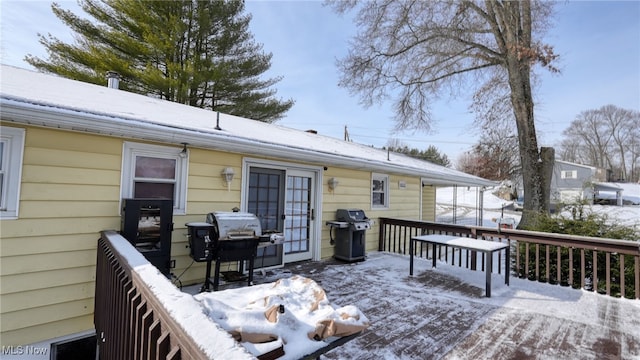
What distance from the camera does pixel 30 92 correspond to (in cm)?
321

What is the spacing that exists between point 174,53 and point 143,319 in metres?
12.4

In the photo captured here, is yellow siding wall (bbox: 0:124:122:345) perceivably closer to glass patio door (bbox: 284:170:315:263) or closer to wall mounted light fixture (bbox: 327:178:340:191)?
glass patio door (bbox: 284:170:315:263)

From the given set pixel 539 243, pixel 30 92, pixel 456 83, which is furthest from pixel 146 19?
pixel 539 243

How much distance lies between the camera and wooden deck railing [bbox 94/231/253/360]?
38.6 inches

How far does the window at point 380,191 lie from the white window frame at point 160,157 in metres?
4.26

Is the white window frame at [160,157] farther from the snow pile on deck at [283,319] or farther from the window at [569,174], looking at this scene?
the window at [569,174]

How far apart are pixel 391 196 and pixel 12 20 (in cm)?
853

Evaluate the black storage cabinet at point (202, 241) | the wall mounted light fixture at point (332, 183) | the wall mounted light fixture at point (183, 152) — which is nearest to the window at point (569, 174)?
the wall mounted light fixture at point (332, 183)

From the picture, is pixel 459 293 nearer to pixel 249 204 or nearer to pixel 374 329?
pixel 374 329

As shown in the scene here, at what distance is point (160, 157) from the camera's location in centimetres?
387

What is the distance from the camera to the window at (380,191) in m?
7.17

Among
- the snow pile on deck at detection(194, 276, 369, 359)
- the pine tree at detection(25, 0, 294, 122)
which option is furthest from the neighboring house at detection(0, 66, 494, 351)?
the pine tree at detection(25, 0, 294, 122)

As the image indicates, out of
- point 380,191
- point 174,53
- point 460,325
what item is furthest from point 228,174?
point 174,53

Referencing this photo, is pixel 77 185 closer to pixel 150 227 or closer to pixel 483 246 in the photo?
pixel 150 227
